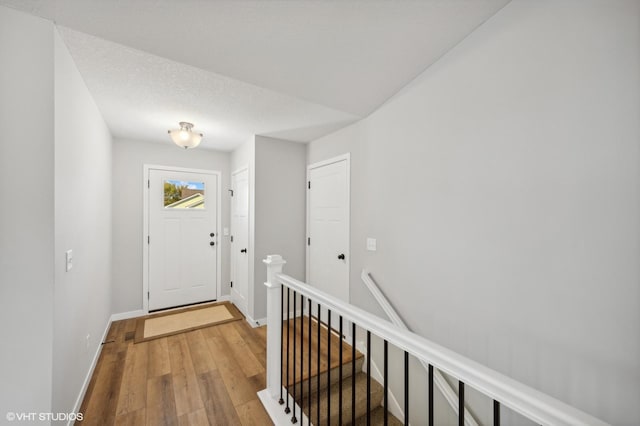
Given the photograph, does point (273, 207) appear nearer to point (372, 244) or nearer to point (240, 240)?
point (240, 240)

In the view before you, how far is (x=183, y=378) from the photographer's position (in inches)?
84.4

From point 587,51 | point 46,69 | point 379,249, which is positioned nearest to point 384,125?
point 379,249

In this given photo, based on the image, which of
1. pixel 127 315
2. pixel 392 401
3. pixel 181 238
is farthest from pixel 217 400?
pixel 181 238

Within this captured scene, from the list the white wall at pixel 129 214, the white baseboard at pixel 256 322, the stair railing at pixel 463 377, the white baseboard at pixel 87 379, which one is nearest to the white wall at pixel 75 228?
the white baseboard at pixel 87 379

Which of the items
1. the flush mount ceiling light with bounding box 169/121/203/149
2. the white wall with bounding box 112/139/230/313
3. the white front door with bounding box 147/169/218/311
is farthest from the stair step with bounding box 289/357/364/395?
the white wall with bounding box 112/139/230/313

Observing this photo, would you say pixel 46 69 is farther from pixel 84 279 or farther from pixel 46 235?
pixel 84 279

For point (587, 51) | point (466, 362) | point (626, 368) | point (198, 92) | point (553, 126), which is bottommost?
point (626, 368)

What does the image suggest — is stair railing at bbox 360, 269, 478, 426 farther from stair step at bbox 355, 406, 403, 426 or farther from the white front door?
the white front door

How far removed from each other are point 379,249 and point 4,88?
2561mm

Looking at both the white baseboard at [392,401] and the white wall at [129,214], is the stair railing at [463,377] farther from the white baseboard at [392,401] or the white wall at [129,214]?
the white wall at [129,214]

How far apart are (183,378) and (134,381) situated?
0.38 metres

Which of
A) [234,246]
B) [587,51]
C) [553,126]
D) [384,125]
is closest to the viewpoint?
[587,51]

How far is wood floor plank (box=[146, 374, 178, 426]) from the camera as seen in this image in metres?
1.72

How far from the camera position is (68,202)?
1567 millimetres
